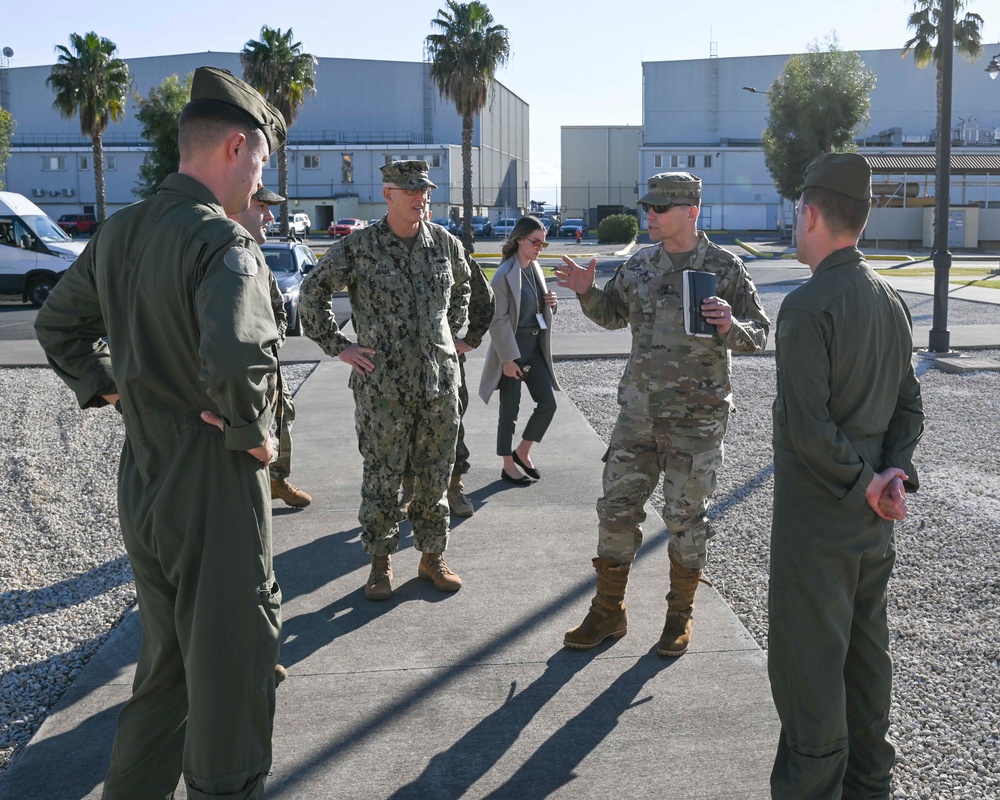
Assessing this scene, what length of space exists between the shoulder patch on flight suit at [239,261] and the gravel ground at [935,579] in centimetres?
267

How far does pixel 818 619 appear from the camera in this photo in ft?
9.26

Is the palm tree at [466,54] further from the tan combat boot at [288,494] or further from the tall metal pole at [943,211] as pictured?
the tan combat boot at [288,494]

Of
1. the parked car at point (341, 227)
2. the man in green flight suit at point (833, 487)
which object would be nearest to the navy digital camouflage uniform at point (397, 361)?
the man in green flight suit at point (833, 487)

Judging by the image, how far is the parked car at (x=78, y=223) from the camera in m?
58.3

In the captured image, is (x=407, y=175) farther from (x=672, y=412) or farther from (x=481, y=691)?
(x=481, y=691)

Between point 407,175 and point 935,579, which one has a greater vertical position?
point 407,175

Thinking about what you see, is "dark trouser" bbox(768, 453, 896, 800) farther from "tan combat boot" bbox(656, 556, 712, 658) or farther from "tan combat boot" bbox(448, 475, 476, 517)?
"tan combat boot" bbox(448, 475, 476, 517)

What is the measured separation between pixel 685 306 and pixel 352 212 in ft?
222

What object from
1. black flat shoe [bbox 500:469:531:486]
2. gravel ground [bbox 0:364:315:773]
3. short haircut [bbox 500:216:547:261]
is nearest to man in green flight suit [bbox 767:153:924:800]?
gravel ground [bbox 0:364:315:773]

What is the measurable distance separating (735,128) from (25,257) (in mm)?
63400

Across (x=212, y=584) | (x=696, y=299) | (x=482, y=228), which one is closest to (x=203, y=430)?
(x=212, y=584)

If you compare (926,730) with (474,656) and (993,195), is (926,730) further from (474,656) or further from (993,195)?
(993,195)

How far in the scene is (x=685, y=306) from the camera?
3805 millimetres

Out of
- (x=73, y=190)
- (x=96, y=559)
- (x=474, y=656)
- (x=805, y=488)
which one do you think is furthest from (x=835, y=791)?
(x=73, y=190)
